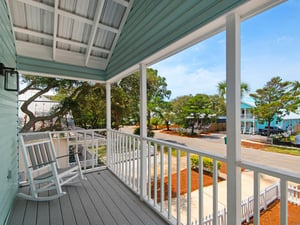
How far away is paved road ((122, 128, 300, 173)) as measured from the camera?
1.01 metres

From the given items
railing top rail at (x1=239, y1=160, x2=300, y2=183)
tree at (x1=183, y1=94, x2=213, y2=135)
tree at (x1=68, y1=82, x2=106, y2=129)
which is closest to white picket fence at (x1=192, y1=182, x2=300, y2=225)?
railing top rail at (x1=239, y1=160, x2=300, y2=183)

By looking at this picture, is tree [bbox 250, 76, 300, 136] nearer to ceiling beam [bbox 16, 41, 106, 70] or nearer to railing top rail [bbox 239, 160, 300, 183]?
railing top rail [bbox 239, 160, 300, 183]

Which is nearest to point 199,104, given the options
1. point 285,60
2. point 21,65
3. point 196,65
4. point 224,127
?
point 224,127

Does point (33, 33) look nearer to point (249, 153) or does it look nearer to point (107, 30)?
point (107, 30)

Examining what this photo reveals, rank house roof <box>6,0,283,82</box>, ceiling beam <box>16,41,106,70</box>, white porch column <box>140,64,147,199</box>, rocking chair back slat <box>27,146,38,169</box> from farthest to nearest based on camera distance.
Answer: ceiling beam <box>16,41,106,70</box>
rocking chair back slat <box>27,146,38,169</box>
white porch column <box>140,64,147,199</box>
house roof <box>6,0,283,82</box>

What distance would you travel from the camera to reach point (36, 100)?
6.85 metres

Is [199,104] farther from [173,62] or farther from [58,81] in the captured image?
[58,81]

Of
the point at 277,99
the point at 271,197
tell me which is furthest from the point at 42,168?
the point at 277,99

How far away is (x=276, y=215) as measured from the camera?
1284 millimetres

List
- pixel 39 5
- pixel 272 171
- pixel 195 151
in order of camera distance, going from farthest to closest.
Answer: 1. pixel 39 5
2. pixel 195 151
3. pixel 272 171

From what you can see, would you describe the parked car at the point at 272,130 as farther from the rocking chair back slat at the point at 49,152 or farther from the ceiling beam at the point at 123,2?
the rocking chair back slat at the point at 49,152

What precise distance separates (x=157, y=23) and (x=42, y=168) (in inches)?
128

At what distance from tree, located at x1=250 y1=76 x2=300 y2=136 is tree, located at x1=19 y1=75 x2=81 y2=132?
24.7 ft

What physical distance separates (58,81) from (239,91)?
760 cm
